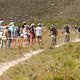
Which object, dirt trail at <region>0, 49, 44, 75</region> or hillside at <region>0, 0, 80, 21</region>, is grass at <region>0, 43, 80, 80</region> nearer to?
dirt trail at <region>0, 49, 44, 75</region>

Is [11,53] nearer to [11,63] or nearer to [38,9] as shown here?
[11,63]

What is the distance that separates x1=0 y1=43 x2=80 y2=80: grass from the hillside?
49.3 m

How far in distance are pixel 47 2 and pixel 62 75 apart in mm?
63994

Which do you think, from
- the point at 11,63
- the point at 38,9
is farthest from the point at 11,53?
the point at 38,9

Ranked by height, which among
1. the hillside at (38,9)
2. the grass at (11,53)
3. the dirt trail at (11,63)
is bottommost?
the dirt trail at (11,63)

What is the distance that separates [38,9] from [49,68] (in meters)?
58.4

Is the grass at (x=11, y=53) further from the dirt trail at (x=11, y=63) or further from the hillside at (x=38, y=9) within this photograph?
the hillside at (x=38, y=9)

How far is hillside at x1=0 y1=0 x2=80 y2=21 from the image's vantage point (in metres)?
82.0

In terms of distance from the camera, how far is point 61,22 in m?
74.6

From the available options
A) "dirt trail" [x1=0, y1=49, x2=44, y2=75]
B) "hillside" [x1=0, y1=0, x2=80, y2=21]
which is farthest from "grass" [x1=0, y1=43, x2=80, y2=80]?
"hillside" [x1=0, y1=0, x2=80, y2=21]

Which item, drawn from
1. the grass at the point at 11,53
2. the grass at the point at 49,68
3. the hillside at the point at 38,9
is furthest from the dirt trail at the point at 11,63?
the hillside at the point at 38,9

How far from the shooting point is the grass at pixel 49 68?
25061 mm

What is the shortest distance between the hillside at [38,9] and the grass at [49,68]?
162 ft

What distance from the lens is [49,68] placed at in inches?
1066
